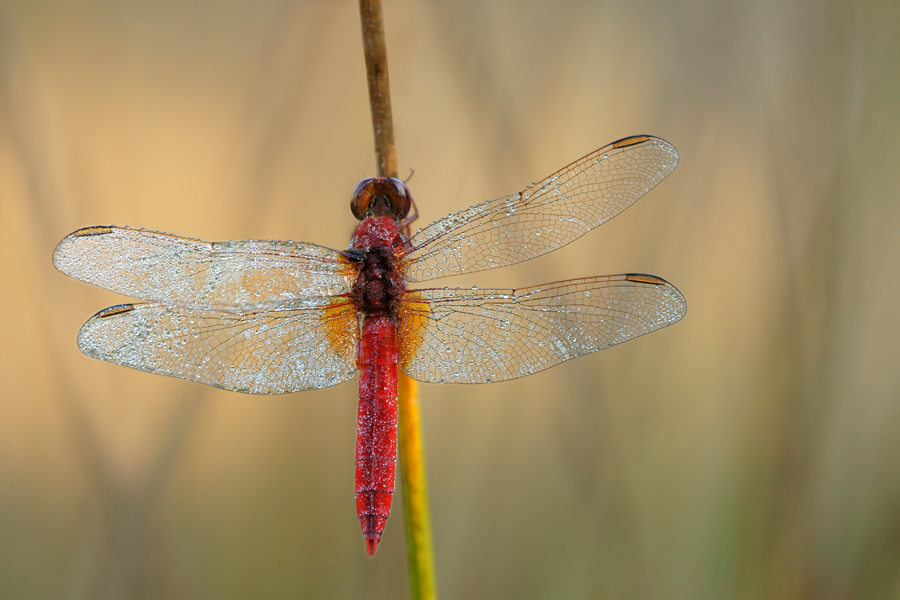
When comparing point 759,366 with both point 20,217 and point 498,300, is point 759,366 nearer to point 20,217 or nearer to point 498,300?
point 498,300


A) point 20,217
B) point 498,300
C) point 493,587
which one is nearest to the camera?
point 498,300

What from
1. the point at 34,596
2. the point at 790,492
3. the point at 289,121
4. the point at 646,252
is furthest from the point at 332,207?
the point at 790,492

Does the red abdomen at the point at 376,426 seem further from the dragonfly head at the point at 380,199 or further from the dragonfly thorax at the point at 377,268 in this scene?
the dragonfly head at the point at 380,199

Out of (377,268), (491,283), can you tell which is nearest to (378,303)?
(377,268)

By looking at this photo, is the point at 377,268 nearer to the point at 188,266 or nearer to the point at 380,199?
the point at 380,199

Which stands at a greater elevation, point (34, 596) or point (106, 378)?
point (106, 378)

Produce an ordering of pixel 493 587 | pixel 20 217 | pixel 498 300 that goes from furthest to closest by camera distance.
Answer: pixel 493 587
pixel 20 217
pixel 498 300
